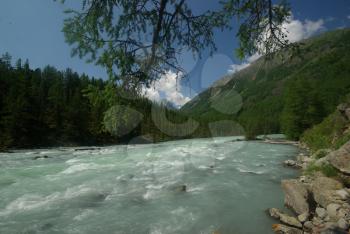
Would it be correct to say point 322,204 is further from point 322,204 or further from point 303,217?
point 303,217

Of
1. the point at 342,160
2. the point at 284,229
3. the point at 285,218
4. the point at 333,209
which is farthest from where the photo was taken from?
the point at 342,160

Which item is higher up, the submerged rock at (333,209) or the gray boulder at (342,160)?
the gray boulder at (342,160)

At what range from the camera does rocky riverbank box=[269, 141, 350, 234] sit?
22.4 feet

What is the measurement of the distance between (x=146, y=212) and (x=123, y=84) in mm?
6898

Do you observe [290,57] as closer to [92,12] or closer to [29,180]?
[92,12]

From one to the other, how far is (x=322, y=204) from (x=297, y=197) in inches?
28.5

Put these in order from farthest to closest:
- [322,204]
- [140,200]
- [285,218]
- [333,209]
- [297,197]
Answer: [140,200] → [297,197] → [322,204] → [285,218] → [333,209]

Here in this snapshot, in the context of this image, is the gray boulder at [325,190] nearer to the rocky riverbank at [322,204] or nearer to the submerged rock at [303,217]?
the rocky riverbank at [322,204]

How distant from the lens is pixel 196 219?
8.86 meters

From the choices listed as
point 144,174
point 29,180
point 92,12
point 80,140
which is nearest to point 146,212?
point 144,174

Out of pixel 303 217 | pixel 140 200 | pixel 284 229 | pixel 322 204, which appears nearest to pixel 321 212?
pixel 303 217

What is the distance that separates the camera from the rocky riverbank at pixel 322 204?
6840 mm

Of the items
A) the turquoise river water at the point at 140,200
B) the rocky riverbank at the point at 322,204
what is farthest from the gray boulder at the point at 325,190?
the turquoise river water at the point at 140,200

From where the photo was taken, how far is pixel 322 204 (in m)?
8.16
